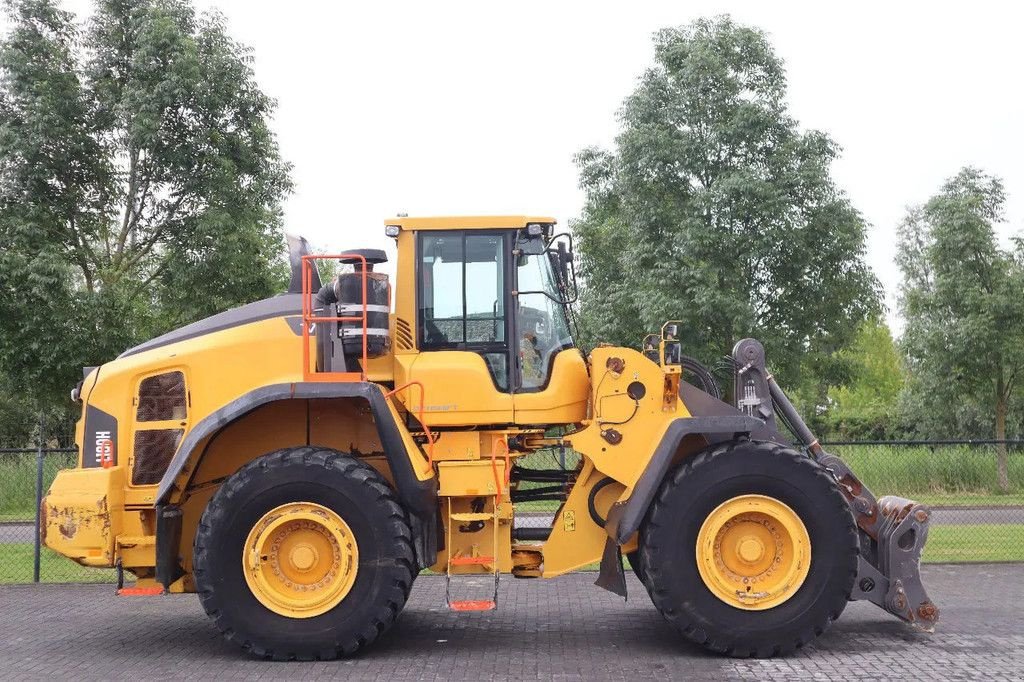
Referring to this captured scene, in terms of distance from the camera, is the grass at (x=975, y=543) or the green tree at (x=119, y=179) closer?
the grass at (x=975, y=543)

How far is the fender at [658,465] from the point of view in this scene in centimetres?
856

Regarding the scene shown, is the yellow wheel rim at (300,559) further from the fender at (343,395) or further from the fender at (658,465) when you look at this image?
the fender at (658,465)

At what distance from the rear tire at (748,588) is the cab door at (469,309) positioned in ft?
5.06

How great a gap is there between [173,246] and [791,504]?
41.6 feet

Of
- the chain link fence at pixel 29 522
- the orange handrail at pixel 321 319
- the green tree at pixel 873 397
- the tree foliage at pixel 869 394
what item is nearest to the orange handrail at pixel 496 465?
the orange handrail at pixel 321 319

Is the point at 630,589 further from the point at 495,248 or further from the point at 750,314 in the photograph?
the point at 750,314

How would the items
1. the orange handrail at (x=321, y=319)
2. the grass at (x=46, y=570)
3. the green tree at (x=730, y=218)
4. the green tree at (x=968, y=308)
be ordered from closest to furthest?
the orange handrail at (x=321, y=319), the grass at (x=46, y=570), the green tree at (x=730, y=218), the green tree at (x=968, y=308)

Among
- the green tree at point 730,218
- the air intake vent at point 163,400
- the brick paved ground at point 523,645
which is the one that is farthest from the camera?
the green tree at point 730,218

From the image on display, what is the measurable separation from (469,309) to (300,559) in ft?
7.80

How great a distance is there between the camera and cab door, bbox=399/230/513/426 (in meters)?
9.05

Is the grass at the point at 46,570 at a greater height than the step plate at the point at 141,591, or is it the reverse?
the step plate at the point at 141,591

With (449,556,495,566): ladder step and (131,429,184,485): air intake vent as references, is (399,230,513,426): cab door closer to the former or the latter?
(449,556,495,566): ladder step

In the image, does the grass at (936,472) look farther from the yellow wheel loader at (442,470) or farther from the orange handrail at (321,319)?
the orange handrail at (321,319)

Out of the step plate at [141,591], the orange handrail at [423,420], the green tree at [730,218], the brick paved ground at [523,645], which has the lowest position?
the brick paved ground at [523,645]
